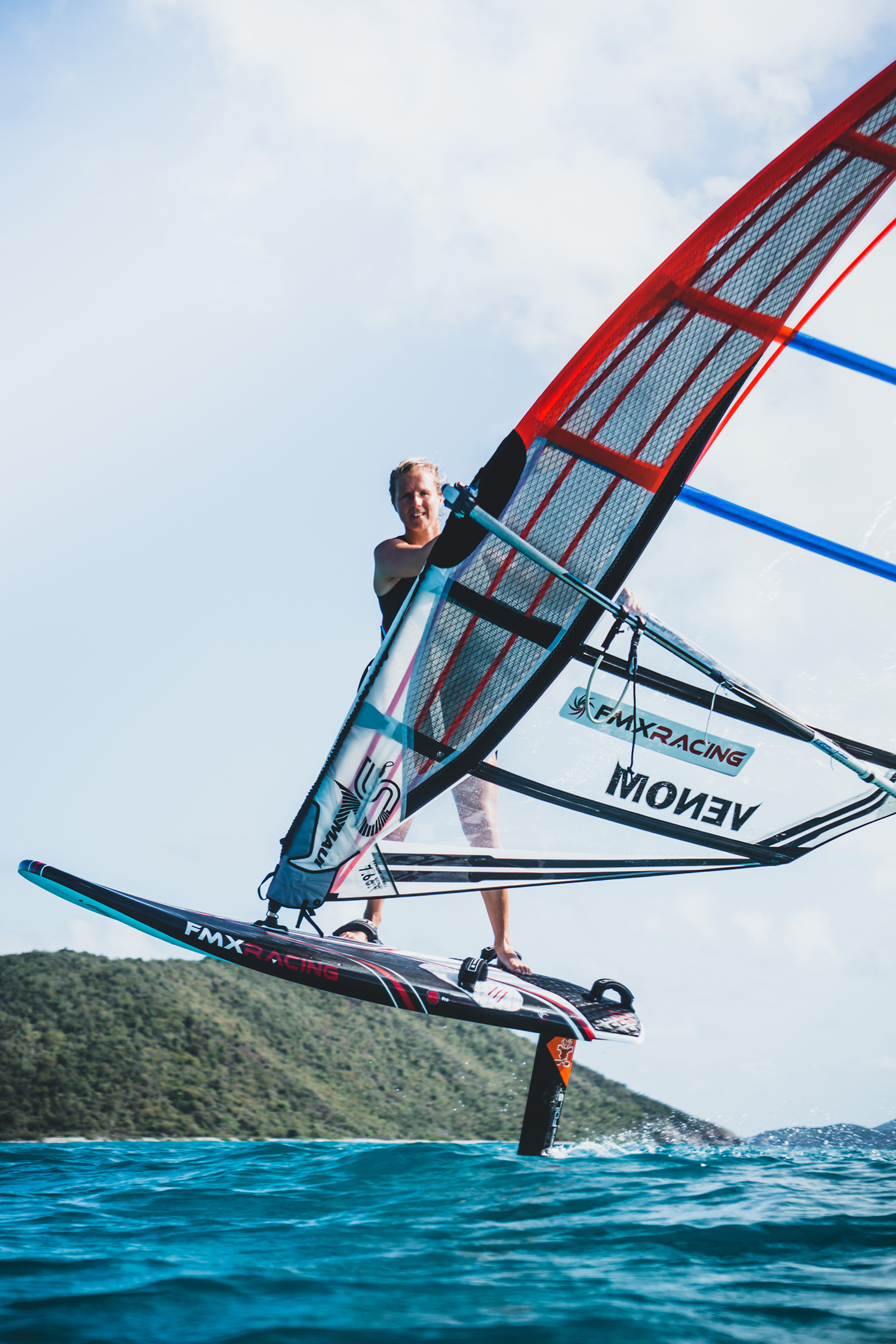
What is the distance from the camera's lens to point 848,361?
3686 millimetres

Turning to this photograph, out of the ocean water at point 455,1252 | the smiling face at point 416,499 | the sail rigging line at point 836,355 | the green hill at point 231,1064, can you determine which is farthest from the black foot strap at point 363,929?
the green hill at point 231,1064

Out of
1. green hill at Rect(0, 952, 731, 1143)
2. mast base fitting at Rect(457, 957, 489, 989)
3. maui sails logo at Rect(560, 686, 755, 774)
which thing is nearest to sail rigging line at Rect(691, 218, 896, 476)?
maui sails logo at Rect(560, 686, 755, 774)

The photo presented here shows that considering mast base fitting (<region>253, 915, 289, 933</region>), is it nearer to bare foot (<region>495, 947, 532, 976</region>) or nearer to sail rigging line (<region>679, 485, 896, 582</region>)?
bare foot (<region>495, 947, 532, 976</region>)

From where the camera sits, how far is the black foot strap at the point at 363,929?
14.8 feet

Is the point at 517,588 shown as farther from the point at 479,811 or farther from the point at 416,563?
the point at 479,811

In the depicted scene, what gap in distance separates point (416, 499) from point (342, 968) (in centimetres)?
221

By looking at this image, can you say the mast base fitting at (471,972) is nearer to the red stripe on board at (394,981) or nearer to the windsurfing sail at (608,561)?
the red stripe on board at (394,981)

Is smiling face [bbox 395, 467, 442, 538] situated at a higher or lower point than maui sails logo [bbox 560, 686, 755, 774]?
higher

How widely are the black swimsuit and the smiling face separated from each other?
0.27 m

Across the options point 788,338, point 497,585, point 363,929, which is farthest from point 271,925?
point 788,338

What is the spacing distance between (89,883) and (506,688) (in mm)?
2124

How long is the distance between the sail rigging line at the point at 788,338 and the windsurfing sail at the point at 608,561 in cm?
4

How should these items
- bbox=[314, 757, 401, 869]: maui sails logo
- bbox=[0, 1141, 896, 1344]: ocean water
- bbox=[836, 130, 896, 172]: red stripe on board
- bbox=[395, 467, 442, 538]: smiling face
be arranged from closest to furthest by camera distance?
1. bbox=[0, 1141, 896, 1344]: ocean water
2. bbox=[836, 130, 896, 172]: red stripe on board
3. bbox=[314, 757, 401, 869]: maui sails logo
4. bbox=[395, 467, 442, 538]: smiling face

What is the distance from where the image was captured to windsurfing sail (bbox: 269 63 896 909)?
329 centimetres
